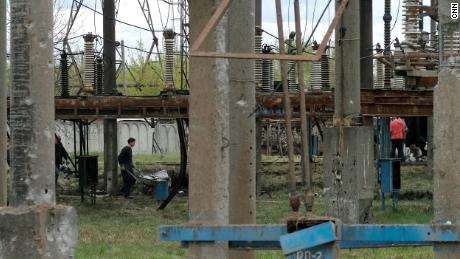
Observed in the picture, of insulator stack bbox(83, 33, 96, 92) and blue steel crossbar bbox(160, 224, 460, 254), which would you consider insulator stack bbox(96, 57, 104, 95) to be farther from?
blue steel crossbar bbox(160, 224, 460, 254)

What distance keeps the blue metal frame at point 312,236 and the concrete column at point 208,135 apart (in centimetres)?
17

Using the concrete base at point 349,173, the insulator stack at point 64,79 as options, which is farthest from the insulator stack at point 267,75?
the concrete base at point 349,173

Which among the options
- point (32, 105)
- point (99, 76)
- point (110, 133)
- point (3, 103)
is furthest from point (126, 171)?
point (32, 105)

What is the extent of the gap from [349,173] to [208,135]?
868 centimetres

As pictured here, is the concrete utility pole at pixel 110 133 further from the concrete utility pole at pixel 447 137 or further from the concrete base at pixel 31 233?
the concrete utility pole at pixel 447 137

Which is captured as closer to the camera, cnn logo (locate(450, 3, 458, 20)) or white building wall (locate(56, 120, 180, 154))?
cnn logo (locate(450, 3, 458, 20))

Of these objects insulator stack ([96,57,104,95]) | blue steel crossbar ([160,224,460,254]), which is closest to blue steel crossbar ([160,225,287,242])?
blue steel crossbar ([160,224,460,254])

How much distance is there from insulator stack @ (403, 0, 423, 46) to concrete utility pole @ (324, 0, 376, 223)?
48.7 inches

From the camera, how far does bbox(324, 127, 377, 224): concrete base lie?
48.2 feet

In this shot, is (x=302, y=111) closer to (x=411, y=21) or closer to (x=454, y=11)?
(x=454, y=11)

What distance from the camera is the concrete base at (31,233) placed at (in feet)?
22.7

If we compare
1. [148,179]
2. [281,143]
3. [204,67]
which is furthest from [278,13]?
[281,143]

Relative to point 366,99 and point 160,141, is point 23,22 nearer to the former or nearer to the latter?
point 366,99

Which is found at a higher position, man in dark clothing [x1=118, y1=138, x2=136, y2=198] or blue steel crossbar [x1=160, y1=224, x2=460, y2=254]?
blue steel crossbar [x1=160, y1=224, x2=460, y2=254]
